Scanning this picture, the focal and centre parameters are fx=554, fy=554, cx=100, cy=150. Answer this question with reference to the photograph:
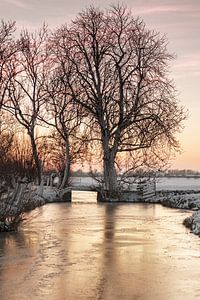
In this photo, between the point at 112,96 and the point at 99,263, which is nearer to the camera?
the point at 99,263

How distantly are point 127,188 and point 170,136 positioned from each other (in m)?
5.42

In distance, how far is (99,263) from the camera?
12.8 metres

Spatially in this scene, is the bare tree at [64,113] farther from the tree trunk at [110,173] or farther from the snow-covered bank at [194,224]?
the snow-covered bank at [194,224]

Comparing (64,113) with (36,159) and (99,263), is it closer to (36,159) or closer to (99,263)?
(36,159)

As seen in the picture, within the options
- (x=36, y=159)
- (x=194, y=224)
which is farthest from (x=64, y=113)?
(x=194, y=224)

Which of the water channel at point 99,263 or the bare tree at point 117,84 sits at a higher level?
the bare tree at point 117,84

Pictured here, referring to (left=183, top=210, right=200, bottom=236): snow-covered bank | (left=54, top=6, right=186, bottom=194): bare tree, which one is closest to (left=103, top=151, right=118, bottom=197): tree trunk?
(left=54, top=6, right=186, bottom=194): bare tree

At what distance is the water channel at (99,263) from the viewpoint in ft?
32.3

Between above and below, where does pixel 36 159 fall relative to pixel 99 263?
above

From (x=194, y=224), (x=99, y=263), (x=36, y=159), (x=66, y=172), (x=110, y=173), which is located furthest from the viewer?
(x=36, y=159)

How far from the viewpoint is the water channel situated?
985 cm

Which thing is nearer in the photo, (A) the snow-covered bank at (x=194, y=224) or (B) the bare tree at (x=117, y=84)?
(A) the snow-covered bank at (x=194, y=224)

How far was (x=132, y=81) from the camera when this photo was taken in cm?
4294

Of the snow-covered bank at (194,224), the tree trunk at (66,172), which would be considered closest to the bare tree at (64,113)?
the tree trunk at (66,172)
